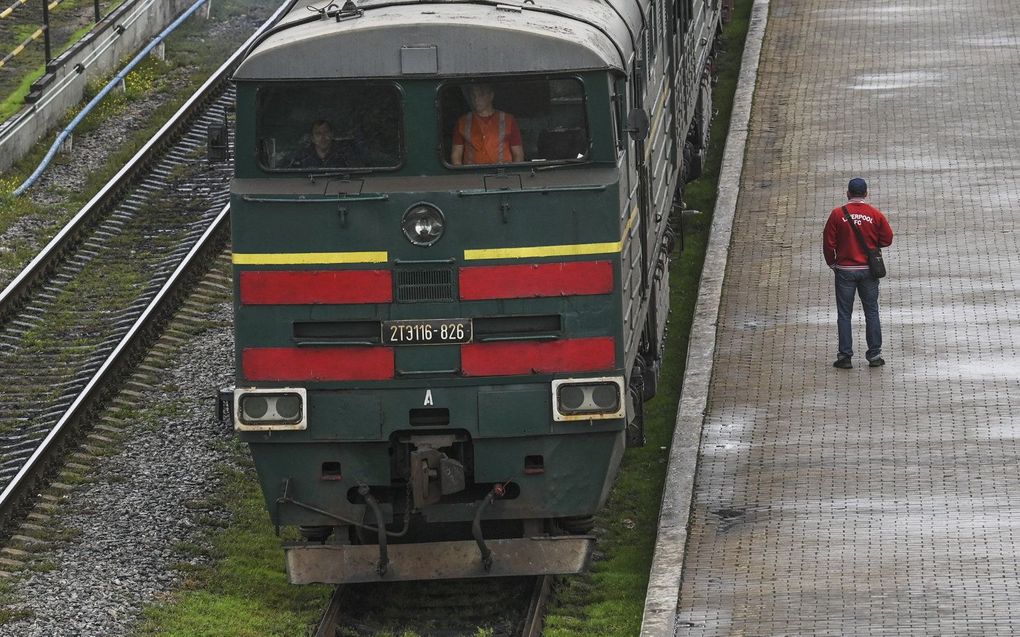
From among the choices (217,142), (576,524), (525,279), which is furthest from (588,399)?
(217,142)

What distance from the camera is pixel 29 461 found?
13516mm

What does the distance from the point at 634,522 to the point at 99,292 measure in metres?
6.75

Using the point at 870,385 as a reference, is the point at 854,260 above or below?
above

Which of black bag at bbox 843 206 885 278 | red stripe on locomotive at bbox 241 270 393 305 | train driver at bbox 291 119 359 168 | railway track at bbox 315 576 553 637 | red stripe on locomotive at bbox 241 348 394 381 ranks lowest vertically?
railway track at bbox 315 576 553 637

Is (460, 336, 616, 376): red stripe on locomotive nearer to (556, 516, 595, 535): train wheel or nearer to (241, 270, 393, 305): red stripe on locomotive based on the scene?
(241, 270, 393, 305): red stripe on locomotive

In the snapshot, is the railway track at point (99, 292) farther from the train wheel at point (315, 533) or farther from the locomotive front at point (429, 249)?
the train wheel at point (315, 533)

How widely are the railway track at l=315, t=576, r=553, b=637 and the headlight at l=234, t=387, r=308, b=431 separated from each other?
1221 millimetres

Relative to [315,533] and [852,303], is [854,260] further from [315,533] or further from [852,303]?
[315,533]

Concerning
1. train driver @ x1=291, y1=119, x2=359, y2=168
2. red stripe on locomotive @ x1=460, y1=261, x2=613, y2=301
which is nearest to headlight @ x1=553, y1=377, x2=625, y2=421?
red stripe on locomotive @ x1=460, y1=261, x2=613, y2=301

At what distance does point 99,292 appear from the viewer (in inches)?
694

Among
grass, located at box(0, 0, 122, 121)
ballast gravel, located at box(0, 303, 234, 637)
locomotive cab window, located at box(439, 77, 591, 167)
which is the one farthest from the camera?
grass, located at box(0, 0, 122, 121)

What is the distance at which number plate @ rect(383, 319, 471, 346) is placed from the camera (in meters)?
10.9

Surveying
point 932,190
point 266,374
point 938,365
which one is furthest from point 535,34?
point 932,190

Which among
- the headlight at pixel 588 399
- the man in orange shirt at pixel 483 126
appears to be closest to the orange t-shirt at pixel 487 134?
the man in orange shirt at pixel 483 126
